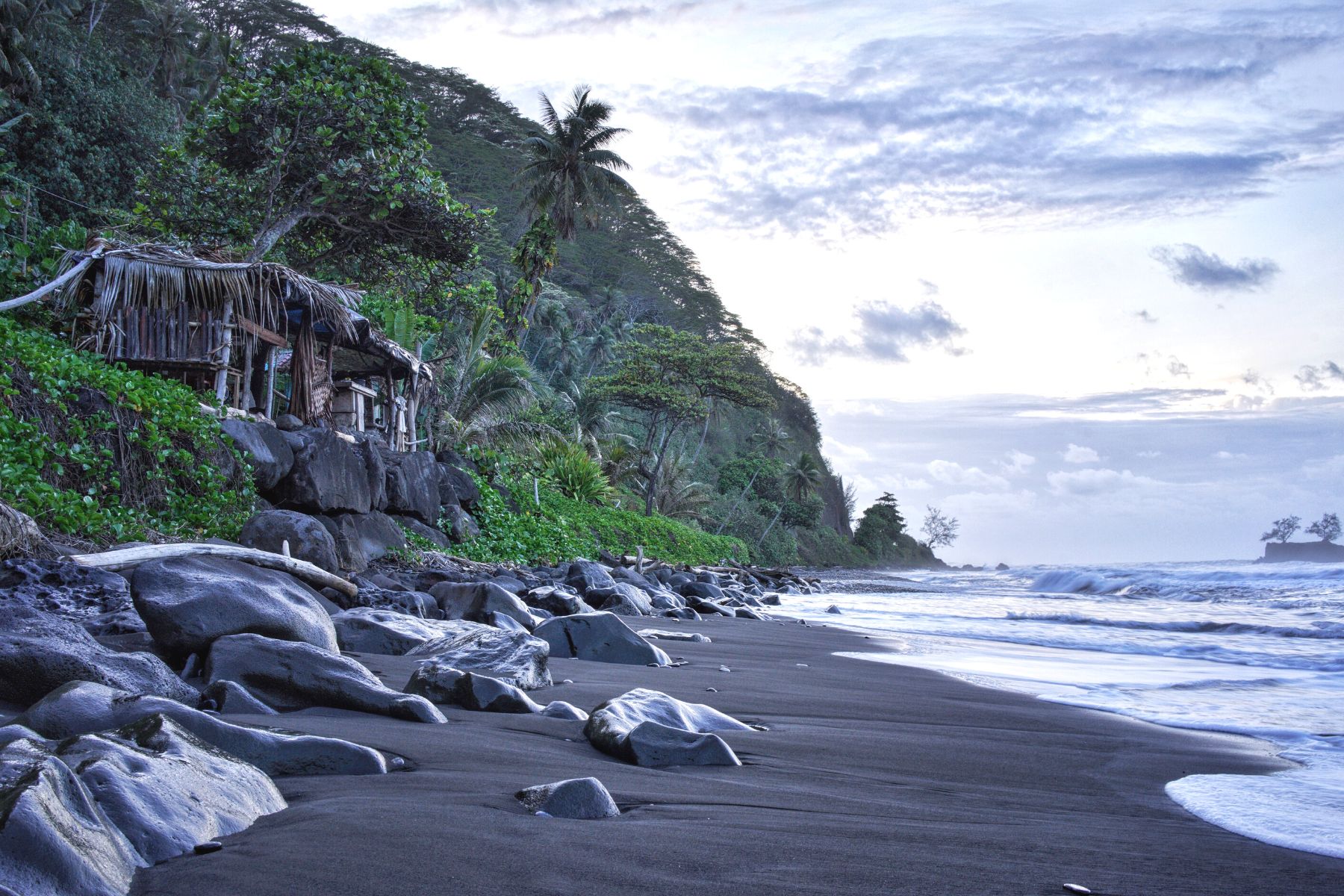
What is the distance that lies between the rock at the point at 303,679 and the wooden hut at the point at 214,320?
837cm

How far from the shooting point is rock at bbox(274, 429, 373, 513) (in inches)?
405

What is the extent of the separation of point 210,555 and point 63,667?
228cm

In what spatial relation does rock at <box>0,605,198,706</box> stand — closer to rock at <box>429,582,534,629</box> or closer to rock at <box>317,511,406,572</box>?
rock at <box>429,582,534,629</box>

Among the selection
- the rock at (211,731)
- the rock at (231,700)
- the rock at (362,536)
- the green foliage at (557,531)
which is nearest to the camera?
the rock at (211,731)

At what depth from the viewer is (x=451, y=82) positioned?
192 feet

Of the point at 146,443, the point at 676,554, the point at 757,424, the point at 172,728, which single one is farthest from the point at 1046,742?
the point at 757,424

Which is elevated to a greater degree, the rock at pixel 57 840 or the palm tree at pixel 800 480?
the palm tree at pixel 800 480

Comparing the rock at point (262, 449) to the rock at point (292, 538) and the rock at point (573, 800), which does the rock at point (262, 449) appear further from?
the rock at point (573, 800)

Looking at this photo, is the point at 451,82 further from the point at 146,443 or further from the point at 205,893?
the point at 205,893

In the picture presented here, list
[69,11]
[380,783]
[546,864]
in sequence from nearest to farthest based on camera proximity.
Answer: [546,864]
[380,783]
[69,11]

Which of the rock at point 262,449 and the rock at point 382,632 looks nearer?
Answer: the rock at point 382,632

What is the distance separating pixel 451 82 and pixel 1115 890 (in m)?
63.7

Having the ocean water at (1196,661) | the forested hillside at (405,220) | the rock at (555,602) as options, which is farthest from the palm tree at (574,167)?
the rock at (555,602)

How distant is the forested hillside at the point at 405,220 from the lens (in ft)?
46.7
